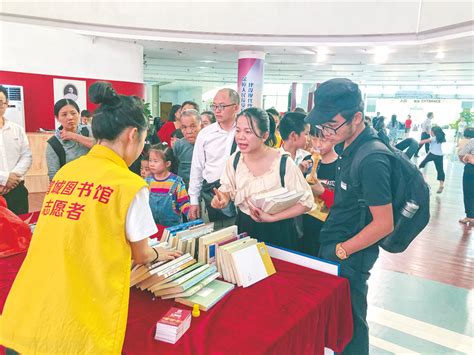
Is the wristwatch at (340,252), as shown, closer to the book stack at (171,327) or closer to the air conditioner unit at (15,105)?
the book stack at (171,327)

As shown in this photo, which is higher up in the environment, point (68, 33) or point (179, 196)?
point (68, 33)

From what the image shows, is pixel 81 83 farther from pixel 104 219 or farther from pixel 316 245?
pixel 104 219

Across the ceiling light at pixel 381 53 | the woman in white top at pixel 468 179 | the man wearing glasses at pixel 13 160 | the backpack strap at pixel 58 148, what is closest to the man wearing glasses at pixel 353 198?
the backpack strap at pixel 58 148

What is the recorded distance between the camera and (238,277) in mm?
1467

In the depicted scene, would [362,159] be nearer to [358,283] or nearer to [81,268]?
[358,283]

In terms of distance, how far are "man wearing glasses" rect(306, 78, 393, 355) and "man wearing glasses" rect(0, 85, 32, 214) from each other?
2.54 m

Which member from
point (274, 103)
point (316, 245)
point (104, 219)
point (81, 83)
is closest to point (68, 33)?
point (81, 83)

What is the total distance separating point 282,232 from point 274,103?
24256 mm

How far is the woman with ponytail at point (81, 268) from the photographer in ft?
3.18

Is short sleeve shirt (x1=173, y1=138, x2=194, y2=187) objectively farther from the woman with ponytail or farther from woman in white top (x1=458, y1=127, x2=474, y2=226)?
woman in white top (x1=458, y1=127, x2=474, y2=226)

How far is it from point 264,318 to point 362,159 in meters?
0.75

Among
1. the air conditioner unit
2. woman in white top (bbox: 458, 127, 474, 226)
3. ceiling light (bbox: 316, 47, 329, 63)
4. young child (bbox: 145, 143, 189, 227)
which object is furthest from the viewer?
ceiling light (bbox: 316, 47, 329, 63)

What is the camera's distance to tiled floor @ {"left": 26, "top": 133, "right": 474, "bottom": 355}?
2387mm

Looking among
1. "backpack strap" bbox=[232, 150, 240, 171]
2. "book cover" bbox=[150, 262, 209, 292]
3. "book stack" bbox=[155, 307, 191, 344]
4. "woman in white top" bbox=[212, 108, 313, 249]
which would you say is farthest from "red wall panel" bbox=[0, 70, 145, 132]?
"book stack" bbox=[155, 307, 191, 344]
